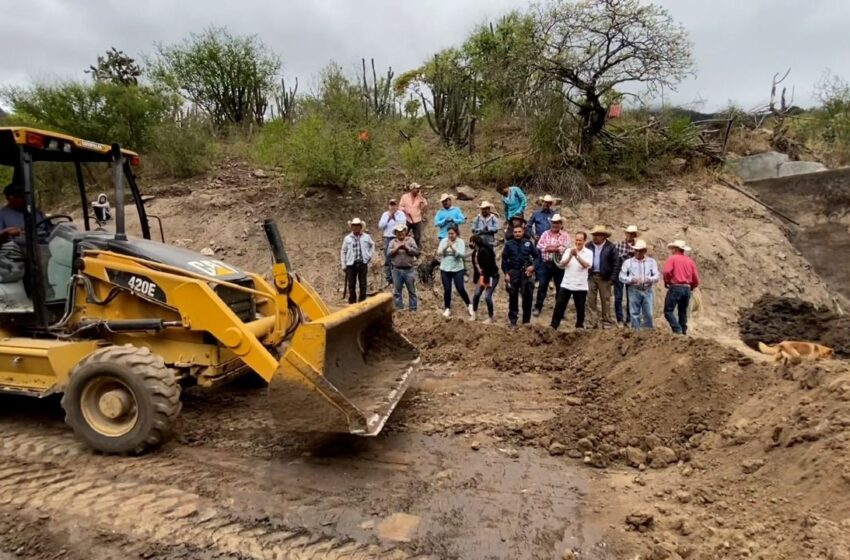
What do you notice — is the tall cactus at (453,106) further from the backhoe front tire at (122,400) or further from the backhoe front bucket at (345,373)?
the backhoe front tire at (122,400)

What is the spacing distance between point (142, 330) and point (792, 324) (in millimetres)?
9306

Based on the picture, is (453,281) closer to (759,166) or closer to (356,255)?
(356,255)

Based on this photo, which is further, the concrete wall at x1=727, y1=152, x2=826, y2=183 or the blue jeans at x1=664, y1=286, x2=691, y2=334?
the concrete wall at x1=727, y1=152, x2=826, y2=183

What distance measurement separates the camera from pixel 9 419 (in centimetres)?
514

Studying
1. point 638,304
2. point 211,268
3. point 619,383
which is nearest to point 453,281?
point 638,304

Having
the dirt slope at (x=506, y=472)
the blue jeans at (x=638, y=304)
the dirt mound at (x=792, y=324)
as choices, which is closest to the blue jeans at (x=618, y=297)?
the blue jeans at (x=638, y=304)

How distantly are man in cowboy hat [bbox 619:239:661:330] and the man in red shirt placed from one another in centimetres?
22

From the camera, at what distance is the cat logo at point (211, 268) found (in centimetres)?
502

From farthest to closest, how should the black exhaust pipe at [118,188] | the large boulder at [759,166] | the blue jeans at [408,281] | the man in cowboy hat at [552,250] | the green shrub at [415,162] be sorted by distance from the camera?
the large boulder at [759,166]
the green shrub at [415,162]
the blue jeans at [408,281]
the man in cowboy hat at [552,250]
the black exhaust pipe at [118,188]

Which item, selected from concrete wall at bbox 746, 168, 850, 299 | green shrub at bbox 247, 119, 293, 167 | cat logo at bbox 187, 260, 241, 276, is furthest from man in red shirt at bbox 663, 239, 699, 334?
green shrub at bbox 247, 119, 293, 167

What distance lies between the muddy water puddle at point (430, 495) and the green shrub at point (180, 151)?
13.0 m

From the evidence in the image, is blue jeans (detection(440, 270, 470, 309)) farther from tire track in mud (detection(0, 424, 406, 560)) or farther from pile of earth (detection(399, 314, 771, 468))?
tire track in mud (detection(0, 424, 406, 560))

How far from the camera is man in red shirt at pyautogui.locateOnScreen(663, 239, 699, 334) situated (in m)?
8.41

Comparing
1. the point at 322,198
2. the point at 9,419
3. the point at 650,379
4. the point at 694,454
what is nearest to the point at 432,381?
the point at 650,379
